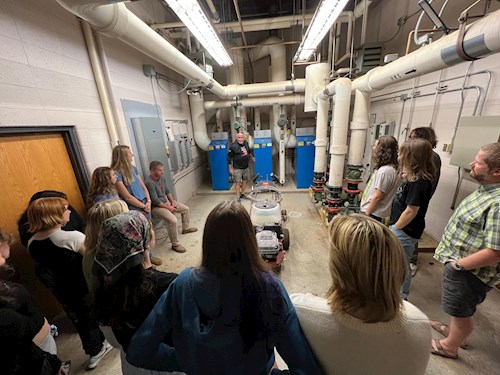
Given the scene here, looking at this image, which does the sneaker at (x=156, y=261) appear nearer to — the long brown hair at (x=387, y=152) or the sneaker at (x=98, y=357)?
the sneaker at (x=98, y=357)

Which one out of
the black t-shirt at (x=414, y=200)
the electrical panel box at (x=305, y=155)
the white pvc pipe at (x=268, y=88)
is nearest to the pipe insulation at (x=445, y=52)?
the black t-shirt at (x=414, y=200)

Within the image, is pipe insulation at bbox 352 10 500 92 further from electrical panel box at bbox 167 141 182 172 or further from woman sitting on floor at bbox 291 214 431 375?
electrical panel box at bbox 167 141 182 172

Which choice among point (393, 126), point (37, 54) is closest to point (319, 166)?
point (393, 126)

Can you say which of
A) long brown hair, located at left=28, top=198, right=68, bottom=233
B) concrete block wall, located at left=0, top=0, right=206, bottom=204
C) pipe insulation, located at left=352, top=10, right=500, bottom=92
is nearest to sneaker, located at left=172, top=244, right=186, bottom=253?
concrete block wall, located at left=0, top=0, right=206, bottom=204

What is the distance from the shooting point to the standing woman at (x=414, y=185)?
1.49 metres

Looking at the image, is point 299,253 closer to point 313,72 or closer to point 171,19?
point 313,72

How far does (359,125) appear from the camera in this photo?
10.5 feet

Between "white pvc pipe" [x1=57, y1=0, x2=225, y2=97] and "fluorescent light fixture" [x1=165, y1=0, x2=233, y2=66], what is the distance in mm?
353

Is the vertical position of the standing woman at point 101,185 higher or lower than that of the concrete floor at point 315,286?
higher

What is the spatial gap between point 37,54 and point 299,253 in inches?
138

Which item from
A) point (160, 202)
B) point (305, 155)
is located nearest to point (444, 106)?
point (305, 155)

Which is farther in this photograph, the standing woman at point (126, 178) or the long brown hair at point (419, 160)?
the standing woman at point (126, 178)

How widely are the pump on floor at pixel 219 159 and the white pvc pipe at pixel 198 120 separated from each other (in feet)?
0.71

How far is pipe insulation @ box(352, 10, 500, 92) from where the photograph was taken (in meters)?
1.31
